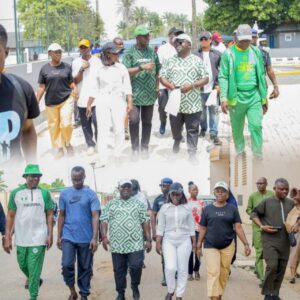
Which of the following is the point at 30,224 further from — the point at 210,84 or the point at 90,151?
the point at 210,84

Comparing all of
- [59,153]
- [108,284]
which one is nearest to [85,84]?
[59,153]

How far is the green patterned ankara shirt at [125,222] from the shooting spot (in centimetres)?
600

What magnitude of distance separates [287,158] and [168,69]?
4.55 feet

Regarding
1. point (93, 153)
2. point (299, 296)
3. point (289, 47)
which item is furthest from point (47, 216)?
point (289, 47)

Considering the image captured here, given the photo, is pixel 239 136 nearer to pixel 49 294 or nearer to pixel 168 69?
pixel 168 69

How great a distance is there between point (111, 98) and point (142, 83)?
58 cm

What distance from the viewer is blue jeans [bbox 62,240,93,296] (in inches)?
236

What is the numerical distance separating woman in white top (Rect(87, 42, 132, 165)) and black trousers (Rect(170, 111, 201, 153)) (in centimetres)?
55

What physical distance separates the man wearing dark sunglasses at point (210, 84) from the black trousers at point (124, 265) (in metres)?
1.61

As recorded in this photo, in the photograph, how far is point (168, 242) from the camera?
6254mm

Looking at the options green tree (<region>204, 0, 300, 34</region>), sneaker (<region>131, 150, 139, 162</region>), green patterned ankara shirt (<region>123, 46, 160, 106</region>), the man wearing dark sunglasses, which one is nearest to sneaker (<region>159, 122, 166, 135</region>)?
the man wearing dark sunglasses

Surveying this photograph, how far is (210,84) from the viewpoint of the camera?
25.8 ft

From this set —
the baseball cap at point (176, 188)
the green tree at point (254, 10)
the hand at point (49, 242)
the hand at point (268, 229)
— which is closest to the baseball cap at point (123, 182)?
the baseball cap at point (176, 188)

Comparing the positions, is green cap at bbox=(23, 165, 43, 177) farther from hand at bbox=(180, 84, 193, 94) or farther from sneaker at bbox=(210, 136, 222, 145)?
sneaker at bbox=(210, 136, 222, 145)
